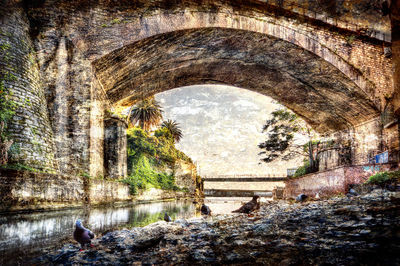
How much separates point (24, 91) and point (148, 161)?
38.5 feet

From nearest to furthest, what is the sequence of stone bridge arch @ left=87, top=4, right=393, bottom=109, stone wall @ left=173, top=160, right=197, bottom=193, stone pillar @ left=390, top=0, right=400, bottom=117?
1. stone pillar @ left=390, top=0, right=400, bottom=117
2. stone bridge arch @ left=87, top=4, right=393, bottom=109
3. stone wall @ left=173, top=160, right=197, bottom=193

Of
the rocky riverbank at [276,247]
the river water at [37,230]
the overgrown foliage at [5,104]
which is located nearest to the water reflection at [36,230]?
the river water at [37,230]

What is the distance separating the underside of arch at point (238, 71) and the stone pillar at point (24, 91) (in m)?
2.13

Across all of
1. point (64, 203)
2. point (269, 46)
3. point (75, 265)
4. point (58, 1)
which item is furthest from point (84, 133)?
point (269, 46)

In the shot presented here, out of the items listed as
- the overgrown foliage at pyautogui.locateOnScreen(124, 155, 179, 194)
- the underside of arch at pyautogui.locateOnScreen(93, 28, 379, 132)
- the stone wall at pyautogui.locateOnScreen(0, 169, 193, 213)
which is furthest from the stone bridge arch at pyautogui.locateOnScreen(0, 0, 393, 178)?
the overgrown foliage at pyautogui.locateOnScreen(124, 155, 179, 194)

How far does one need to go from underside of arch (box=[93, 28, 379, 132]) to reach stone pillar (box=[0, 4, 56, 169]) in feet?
7.00

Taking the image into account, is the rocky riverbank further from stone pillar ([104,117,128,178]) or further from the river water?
stone pillar ([104,117,128,178])

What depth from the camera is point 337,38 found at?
12.6 metres

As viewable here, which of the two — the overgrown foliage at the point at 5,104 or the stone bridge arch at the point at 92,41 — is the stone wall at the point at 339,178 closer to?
the stone bridge arch at the point at 92,41

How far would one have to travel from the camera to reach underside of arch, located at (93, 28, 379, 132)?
10.5 metres

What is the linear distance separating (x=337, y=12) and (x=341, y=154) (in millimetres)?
7750

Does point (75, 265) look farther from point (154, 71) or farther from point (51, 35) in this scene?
point (154, 71)

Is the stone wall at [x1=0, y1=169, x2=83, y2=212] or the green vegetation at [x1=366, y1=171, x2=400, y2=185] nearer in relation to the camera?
the stone wall at [x1=0, y1=169, x2=83, y2=212]

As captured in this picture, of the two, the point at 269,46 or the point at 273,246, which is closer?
the point at 273,246
